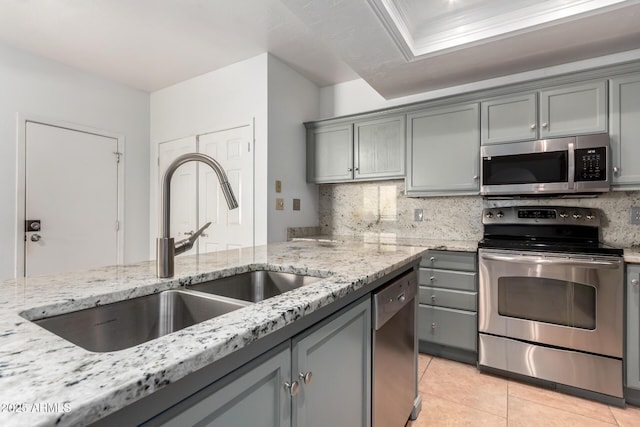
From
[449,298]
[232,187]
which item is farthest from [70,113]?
[449,298]

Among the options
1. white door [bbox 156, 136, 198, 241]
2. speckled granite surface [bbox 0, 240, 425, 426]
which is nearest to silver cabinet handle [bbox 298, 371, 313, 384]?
speckled granite surface [bbox 0, 240, 425, 426]

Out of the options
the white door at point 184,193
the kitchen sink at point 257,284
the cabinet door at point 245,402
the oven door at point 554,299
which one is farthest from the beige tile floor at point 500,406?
the white door at point 184,193

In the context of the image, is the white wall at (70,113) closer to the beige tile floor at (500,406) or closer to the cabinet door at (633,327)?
the beige tile floor at (500,406)

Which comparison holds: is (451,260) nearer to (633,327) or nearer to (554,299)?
(554,299)

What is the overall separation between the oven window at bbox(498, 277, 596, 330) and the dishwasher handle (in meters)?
1.04

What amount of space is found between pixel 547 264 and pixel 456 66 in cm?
168

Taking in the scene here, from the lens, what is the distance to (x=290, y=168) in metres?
3.26

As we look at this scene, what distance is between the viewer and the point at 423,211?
316 cm

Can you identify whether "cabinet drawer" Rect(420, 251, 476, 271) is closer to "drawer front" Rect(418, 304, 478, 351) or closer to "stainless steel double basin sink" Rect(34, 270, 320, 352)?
"drawer front" Rect(418, 304, 478, 351)

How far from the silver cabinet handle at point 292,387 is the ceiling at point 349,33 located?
76.8 inches

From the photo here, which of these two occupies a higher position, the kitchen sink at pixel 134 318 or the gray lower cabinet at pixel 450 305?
the kitchen sink at pixel 134 318

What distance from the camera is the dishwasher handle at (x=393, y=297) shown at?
1243 millimetres

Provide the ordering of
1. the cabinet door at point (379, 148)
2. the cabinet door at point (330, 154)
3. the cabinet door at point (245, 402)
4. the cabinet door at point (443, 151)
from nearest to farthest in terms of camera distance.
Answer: the cabinet door at point (245, 402) < the cabinet door at point (443, 151) < the cabinet door at point (379, 148) < the cabinet door at point (330, 154)

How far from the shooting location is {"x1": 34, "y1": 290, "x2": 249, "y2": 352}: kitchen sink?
0.81m
